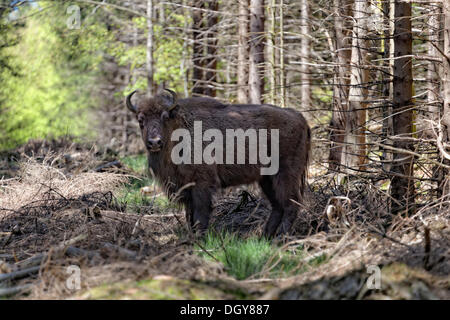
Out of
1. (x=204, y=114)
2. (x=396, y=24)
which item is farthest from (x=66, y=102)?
(x=396, y=24)

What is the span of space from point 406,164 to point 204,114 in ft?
9.62

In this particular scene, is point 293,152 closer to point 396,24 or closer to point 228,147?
point 228,147

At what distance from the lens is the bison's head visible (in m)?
7.27

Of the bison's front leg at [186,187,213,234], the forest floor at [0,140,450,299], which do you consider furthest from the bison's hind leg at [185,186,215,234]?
the forest floor at [0,140,450,299]

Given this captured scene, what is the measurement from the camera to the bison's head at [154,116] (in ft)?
23.8

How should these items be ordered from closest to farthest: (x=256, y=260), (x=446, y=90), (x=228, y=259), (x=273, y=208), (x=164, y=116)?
(x=256, y=260) → (x=228, y=259) → (x=446, y=90) → (x=164, y=116) → (x=273, y=208)

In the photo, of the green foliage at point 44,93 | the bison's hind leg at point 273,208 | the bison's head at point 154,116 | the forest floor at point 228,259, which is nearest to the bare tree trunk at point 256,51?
the bison's hind leg at point 273,208

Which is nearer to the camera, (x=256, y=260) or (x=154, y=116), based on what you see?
(x=256, y=260)

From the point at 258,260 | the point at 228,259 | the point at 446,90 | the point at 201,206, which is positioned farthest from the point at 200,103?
the point at 446,90

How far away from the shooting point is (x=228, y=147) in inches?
299

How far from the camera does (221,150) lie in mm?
7559

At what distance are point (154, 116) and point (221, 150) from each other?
1.07 m

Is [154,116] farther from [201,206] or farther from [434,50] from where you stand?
[434,50]

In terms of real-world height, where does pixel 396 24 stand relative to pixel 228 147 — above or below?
above
